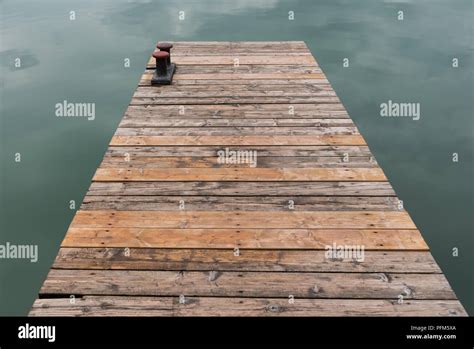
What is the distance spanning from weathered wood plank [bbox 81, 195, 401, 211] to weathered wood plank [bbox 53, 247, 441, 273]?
553mm

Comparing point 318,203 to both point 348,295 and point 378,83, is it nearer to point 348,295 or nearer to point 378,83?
point 348,295

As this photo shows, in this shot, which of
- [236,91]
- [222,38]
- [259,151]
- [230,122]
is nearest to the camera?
[259,151]

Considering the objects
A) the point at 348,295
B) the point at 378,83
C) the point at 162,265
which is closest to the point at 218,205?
the point at 162,265

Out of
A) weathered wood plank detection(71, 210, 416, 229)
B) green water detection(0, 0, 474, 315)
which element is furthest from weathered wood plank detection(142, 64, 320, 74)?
weathered wood plank detection(71, 210, 416, 229)

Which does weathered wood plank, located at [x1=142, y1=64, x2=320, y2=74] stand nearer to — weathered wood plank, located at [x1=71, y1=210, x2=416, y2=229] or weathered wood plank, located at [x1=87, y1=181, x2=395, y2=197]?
weathered wood plank, located at [x1=87, y1=181, x2=395, y2=197]

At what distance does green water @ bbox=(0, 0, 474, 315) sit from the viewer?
5914 millimetres

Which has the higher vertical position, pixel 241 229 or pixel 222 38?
pixel 222 38

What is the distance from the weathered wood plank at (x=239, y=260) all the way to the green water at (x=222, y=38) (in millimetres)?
2093

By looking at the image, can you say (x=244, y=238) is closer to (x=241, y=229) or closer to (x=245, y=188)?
(x=241, y=229)

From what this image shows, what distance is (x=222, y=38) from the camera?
13.2 metres

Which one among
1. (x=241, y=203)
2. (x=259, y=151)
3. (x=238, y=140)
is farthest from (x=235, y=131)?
(x=241, y=203)

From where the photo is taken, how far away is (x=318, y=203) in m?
3.83

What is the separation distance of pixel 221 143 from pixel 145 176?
3.36 ft

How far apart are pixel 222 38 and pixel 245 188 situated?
10.1m
